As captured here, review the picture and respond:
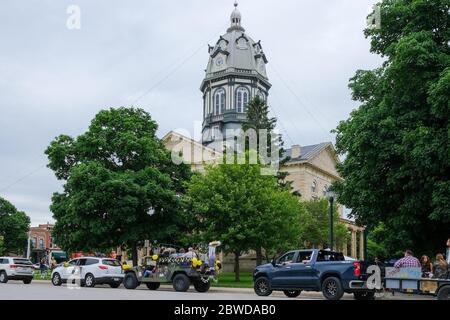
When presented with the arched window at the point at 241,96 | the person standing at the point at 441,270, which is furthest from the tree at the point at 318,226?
the person standing at the point at 441,270

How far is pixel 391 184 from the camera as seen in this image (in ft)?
76.0

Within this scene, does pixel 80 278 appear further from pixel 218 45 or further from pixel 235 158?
pixel 218 45

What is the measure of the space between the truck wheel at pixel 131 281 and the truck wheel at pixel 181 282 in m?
2.50

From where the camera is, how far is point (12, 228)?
94.6 metres

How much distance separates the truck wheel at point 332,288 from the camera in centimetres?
1889

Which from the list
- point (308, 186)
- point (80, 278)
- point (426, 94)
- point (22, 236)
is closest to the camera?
point (426, 94)

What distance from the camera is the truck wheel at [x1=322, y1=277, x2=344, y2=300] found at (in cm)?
1889

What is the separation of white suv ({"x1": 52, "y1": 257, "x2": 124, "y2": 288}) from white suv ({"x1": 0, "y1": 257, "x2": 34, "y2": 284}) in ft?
9.42

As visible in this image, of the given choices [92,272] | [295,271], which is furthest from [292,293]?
[92,272]

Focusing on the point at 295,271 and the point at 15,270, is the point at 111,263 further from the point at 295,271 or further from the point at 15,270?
the point at 295,271

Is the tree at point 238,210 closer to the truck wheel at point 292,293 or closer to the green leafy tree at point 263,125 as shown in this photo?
the truck wheel at point 292,293

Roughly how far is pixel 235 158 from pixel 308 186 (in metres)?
29.1
